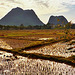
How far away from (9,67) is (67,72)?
2.97 m

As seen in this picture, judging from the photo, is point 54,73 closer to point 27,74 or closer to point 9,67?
point 27,74

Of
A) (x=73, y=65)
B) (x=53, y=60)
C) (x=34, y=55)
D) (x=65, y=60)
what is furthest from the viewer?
(x=34, y=55)

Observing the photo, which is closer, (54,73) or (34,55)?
(54,73)

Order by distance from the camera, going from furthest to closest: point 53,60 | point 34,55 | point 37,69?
point 34,55, point 53,60, point 37,69

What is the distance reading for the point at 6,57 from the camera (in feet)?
24.3

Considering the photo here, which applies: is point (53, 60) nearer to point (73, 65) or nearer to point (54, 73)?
point (73, 65)

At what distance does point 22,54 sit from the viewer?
29.2 ft

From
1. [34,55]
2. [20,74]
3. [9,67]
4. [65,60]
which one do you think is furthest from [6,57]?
[65,60]

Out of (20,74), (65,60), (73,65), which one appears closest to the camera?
(20,74)

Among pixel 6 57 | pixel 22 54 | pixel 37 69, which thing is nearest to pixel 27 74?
pixel 37 69

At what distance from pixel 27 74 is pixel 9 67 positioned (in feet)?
4.34

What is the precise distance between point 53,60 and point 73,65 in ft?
4.57

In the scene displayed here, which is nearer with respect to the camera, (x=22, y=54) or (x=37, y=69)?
(x=37, y=69)

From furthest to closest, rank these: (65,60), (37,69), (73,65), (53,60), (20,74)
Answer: (53,60)
(65,60)
(73,65)
(37,69)
(20,74)
